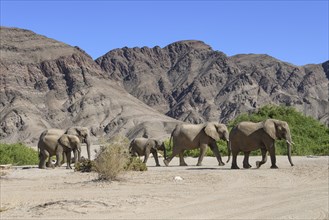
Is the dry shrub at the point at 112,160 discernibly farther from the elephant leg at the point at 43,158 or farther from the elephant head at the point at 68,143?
the elephant leg at the point at 43,158

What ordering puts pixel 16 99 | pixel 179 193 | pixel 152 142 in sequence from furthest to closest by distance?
pixel 16 99, pixel 152 142, pixel 179 193

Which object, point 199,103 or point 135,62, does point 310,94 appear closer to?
point 199,103

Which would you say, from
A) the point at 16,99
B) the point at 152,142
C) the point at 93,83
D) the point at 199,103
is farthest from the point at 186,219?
the point at 199,103

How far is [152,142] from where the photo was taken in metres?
25.5

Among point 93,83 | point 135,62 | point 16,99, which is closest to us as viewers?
point 16,99

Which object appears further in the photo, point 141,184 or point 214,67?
point 214,67

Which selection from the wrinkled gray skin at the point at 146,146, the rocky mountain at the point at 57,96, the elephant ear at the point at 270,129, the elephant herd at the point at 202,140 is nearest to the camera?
the elephant ear at the point at 270,129

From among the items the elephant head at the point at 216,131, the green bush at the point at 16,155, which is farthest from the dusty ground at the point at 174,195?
the green bush at the point at 16,155

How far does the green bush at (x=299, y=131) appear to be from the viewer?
31.8m

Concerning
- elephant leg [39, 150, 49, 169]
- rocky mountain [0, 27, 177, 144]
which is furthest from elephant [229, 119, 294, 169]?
rocky mountain [0, 27, 177, 144]

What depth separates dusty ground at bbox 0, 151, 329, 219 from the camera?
10.8 meters

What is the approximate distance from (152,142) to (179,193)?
12.0m

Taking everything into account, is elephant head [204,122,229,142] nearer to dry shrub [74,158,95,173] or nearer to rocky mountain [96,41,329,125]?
dry shrub [74,158,95,173]

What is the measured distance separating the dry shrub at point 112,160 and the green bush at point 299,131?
47.0ft
